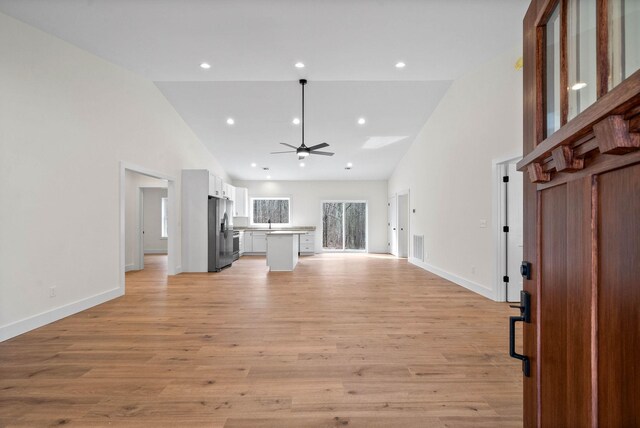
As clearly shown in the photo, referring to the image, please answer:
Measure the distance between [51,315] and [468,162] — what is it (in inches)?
230

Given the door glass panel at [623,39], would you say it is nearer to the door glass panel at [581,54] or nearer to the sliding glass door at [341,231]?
the door glass panel at [581,54]

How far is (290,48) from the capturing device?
3738mm

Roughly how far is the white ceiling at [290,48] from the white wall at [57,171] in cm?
35

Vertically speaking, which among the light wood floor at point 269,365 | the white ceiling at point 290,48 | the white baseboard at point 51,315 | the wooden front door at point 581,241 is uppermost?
the white ceiling at point 290,48

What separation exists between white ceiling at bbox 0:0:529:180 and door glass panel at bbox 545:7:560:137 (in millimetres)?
2286

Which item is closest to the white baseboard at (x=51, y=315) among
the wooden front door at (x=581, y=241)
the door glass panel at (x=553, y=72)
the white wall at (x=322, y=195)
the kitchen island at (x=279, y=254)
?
the kitchen island at (x=279, y=254)

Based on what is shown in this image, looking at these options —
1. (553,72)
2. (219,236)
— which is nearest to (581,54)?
(553,72)

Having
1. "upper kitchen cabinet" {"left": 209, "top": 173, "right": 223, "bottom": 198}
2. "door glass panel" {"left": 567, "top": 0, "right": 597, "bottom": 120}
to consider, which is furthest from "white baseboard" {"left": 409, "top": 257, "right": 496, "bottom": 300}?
"upper kitchen cabinet" {"left": 209, "top": 173, "right": 223, "bottom": 198}

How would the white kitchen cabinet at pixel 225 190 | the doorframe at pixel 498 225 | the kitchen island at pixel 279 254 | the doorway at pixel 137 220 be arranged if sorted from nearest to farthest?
the doorframe at pixel 498 225, the doorway at pixel 137 220, the kitchen island at pixel 279 254, the white kitchen cabinet at pixel 225 190

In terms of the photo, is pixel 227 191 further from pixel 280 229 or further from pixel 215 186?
pixel 280 229

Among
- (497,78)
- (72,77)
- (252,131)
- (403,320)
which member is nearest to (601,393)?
(403,320)

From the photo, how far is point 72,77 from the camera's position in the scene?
11.5 feet

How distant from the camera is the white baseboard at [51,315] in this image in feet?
9.11

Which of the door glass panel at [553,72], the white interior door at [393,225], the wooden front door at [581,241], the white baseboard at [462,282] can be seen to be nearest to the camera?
the wooden front door at [581,241]
